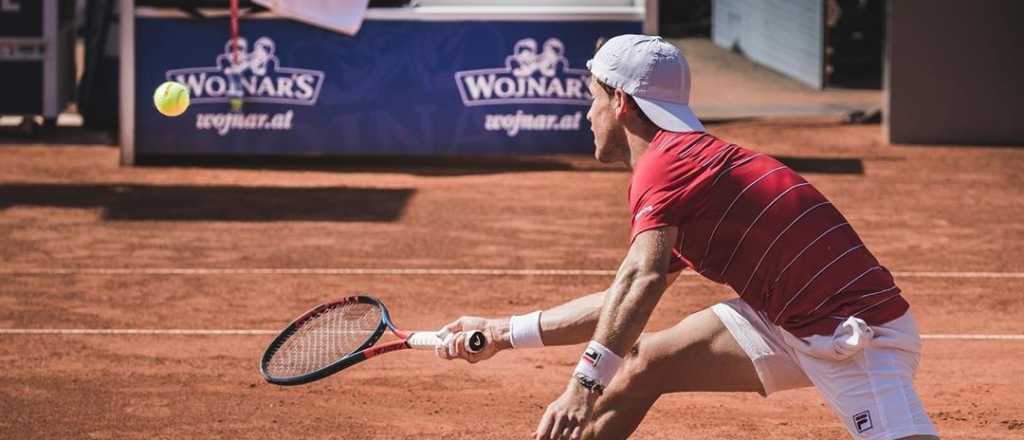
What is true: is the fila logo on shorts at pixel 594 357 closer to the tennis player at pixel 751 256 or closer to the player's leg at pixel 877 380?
the tennis player at pixel 751 256

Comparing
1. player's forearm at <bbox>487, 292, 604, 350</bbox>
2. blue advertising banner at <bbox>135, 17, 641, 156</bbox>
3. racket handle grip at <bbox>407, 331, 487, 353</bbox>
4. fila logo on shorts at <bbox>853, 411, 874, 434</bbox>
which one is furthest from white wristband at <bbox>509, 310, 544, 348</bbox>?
A: blue advertising banner at <bbox>135, 17, 641, 156</bbox>

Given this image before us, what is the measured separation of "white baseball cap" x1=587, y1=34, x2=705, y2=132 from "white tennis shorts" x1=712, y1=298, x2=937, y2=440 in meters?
0.72

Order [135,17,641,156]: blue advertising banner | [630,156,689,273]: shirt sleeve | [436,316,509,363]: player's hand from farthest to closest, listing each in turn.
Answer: [135,17,641,156]: blue advertising banner < [436,316,509,363]: player's hand < [630,156,689,273]: shirt sleeve

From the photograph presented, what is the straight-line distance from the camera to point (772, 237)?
4867 mm

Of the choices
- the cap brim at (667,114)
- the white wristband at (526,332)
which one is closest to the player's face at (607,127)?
the cap brim at (667,114)

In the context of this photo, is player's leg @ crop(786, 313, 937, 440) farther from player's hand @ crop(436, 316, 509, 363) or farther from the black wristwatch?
player's hand @ crop(436, 316, 509, 363)

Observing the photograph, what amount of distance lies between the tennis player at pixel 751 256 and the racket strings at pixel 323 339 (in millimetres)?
1185

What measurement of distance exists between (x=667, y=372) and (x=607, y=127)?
0.78 metres

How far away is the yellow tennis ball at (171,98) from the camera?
14.0 m

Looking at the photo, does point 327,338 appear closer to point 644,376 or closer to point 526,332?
point 526,332

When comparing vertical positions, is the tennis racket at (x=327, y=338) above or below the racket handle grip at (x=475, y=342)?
below

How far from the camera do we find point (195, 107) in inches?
646

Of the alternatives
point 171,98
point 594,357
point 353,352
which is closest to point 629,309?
point 594,357

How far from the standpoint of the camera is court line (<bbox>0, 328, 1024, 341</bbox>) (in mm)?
9203
